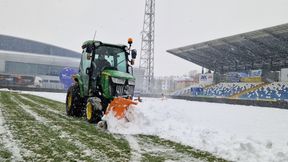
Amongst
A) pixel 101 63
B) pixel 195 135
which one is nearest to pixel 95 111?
pixel 101 63

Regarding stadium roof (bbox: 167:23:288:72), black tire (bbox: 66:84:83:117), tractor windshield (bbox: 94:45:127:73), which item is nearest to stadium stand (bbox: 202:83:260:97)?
stadium roof (bbox: 167:23:288:72)

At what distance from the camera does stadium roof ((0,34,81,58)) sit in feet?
244

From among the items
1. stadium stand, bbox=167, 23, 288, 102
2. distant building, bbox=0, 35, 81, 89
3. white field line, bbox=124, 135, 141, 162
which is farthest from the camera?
distant building, bbox=0, 35, 81, 89

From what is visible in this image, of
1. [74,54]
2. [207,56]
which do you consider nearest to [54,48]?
[74,54]

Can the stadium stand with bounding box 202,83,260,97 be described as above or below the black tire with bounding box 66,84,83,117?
above

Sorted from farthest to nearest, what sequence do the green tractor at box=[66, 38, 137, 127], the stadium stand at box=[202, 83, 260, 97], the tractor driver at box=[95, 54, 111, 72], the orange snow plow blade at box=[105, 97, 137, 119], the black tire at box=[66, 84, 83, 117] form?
the stadium stand at box=[202, 83, 260, 97]
the black tire at box=[66, 84, 83, 117]
the tractor driver at box=[95, 54, 111, 72]
the green tractor at box=[66, 38, 137, 127]
the orange snow plow blade at box=[105, 97, 137, 119]

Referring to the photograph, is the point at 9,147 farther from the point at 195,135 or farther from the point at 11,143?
the point at 195,135

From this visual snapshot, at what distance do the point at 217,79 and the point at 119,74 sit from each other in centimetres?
2900

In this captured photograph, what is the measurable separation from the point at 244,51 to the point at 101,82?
25.1 m

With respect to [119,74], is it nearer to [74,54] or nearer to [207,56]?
[207,56]

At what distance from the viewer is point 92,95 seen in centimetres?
883

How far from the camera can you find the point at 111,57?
9.27m

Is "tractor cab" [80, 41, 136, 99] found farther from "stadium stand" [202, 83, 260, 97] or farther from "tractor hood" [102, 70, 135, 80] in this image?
"stadium stand" [202, 83, 260, 97]

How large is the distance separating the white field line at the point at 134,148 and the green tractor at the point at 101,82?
1.21 m
